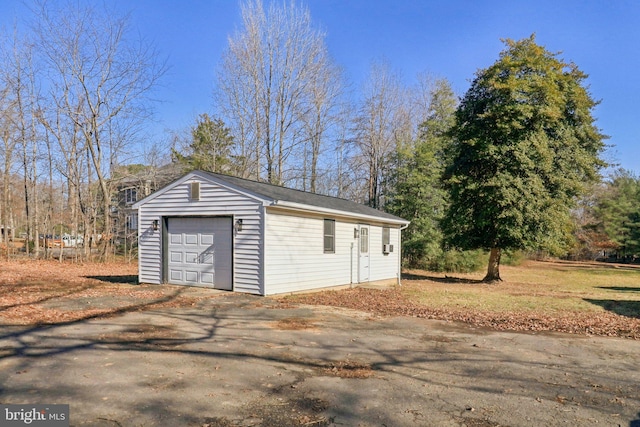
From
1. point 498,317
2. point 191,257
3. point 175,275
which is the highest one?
point 191,257

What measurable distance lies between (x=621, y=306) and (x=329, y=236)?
848 cm

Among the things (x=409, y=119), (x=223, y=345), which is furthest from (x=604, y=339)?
(x=409, y=119)

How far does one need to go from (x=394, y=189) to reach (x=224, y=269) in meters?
15.8

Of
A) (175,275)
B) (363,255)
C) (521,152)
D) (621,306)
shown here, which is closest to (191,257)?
(175,275)

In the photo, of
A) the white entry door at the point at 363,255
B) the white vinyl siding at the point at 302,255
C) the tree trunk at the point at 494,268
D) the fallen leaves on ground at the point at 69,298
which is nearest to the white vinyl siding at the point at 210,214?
the white vinyl siding at the point at 302,255

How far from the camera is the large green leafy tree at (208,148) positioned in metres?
28.0

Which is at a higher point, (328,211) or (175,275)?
(328,211)

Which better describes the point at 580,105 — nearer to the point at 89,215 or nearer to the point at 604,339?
the point at 604,339

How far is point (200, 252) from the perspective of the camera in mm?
11555

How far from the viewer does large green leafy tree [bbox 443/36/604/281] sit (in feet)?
58.6

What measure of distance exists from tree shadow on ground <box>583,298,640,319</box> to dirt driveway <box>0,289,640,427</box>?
4398mm

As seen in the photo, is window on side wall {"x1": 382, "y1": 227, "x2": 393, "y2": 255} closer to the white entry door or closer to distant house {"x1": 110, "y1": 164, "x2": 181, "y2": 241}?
the white entry door

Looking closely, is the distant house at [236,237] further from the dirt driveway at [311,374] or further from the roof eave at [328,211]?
the dirt driveway at [311,374]

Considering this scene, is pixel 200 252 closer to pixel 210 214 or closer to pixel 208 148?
pixel 210 214
